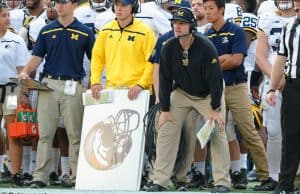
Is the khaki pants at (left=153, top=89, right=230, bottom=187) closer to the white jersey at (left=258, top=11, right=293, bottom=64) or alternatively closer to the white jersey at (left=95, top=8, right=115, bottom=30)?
the white jersey at (left=258, top=11, right=293, bottom=64)

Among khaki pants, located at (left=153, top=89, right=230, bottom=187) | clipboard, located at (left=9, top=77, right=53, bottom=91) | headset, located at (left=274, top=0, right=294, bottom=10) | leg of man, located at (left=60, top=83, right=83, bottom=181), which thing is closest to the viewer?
khaki pants, located at (left=153, top=89, right=230, bottom=187)

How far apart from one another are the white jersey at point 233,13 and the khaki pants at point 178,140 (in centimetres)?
206

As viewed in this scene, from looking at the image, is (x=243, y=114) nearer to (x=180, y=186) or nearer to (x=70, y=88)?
(x=180, y=186)

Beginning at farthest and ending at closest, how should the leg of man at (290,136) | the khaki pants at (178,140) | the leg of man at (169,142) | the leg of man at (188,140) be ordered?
the leg of man at (188,140), the leg of man at (169,142), the khaki pants at (178,140), the leg of man at (290,136)

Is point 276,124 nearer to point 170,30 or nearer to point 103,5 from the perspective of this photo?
point 170,30

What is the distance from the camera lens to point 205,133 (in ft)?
34.1

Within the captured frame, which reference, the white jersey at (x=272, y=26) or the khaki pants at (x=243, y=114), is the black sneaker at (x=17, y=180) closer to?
the khaki pants at (x=243, y=114)

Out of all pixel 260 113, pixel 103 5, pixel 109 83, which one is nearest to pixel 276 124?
pixel 260 113

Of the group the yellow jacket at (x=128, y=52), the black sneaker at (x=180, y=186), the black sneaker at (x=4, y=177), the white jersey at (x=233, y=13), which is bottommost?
the black sneaker at (x=4, y=177)

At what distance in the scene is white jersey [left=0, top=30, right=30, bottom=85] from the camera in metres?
12.7

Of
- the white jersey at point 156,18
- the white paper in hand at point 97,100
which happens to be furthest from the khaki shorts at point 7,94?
the white jersey at point 156,18

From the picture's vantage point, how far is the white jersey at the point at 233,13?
12695 millimetres

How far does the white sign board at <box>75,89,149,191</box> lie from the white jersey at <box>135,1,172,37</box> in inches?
55.4

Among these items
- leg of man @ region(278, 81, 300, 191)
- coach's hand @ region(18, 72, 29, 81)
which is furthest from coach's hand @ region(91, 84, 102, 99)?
leg of man @ region(278, 81, 300, 191)
